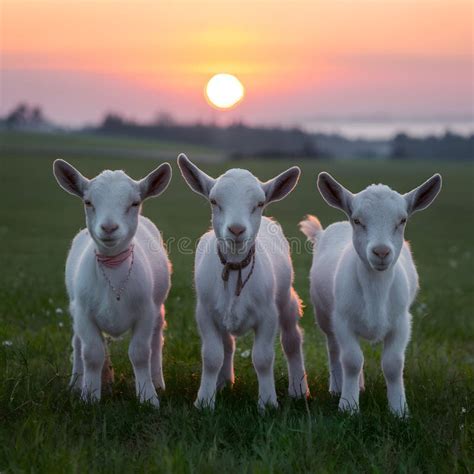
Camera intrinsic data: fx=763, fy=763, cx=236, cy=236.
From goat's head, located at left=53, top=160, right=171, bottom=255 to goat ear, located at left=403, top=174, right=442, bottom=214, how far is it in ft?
6.03

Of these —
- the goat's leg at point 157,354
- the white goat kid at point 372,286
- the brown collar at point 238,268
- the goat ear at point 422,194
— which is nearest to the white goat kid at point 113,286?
the goat's leg at point 157,354

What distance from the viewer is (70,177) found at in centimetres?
582

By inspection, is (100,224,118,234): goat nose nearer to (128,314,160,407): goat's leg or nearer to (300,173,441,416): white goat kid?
(128,314,160,407): goat's leg

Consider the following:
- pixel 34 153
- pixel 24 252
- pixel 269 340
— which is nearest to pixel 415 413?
pixel 269 340

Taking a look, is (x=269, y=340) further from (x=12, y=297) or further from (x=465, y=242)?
(x=465, y=242)

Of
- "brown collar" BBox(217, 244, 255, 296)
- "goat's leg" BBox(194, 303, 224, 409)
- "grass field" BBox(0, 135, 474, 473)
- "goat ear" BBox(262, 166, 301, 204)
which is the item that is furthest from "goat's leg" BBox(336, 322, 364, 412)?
"goat ear" BBox(262, 166, 301, 204)

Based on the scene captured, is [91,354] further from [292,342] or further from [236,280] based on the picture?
[292,342]

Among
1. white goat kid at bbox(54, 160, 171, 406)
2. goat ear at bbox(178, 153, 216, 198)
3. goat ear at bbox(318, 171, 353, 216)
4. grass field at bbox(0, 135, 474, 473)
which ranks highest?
goat ear at bbox(178, 153, 216, 198)

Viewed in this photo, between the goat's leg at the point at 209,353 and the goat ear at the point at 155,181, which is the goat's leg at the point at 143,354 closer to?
the goat's leg at the point at 209,353

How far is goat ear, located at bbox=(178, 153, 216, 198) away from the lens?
5.74 m

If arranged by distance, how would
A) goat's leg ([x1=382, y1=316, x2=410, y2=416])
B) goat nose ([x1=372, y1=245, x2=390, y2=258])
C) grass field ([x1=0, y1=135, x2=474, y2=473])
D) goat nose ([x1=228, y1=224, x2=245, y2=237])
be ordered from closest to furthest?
grass field ([x1=0, y1=135, x2=474, y2=473]) < goat nose ([x1=372, y1=245, x2=390, y2=258]) < goat nose ([x1=228, y1=224, x2=245, y2=237]) < goat's leg ([x1=382, y1=316, x2=410, y2=416])

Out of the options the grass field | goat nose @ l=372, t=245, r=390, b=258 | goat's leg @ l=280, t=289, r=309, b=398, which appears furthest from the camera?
goat's leg @ l=280, t=289, r=309, b=398

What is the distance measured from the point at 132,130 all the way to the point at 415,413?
4703 inches

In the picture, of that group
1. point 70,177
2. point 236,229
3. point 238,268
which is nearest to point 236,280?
point 238,268
